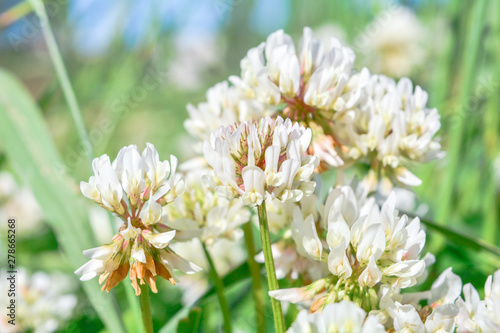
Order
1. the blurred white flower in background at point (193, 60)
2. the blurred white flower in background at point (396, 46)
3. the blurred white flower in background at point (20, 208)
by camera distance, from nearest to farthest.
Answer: the blurred white flower in background at point (20, 208), the blurred white flower in background at point (396, 46), the blurred white flower in background at point (193, 60)

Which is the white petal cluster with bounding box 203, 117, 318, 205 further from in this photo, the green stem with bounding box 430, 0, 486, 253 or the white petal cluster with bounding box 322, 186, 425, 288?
the green stem with bounding box 430, 0, 486, 253

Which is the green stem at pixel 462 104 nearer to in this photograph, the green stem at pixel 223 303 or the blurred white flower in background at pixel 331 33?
the green stem at pixel 223 303

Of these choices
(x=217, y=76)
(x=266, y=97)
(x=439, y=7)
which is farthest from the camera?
(x=217, y=76)

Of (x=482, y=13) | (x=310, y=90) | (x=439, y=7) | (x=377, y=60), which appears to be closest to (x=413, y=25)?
(x=377, y=60)

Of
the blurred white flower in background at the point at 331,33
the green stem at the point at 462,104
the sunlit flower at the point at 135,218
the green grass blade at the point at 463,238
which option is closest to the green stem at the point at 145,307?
the sunlit flower at the point at 135,218

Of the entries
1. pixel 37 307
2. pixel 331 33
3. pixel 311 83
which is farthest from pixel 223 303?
pixel 331 33

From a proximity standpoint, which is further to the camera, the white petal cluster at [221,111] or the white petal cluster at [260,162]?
the white petal cluster at [221,111]

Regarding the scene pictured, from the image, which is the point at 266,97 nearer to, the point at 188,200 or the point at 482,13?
the point at 188,200
